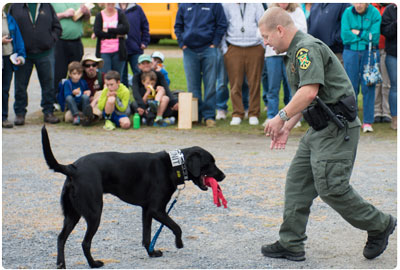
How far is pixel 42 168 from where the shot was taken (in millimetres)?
7672

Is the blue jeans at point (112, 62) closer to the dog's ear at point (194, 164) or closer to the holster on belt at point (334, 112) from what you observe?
the dog's ear at point (194, 164)

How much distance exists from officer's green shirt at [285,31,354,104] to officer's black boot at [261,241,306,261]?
3.65 ft

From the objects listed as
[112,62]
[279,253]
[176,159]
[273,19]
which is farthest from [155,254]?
[112,62]

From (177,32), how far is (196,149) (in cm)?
589

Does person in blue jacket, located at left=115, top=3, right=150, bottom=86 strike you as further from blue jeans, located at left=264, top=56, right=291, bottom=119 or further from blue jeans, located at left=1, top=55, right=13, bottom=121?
blue jeans, located at left=264, top=56, right=291, bottom=119

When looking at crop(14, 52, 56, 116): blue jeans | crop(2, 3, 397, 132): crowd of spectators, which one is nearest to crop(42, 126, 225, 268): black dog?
crop(2, 3, 397, 132): crowd of spectators

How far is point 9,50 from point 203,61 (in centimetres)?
300

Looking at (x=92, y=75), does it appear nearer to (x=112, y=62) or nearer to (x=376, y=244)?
(x=112, y=62)

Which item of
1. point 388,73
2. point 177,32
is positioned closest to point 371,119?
point 388,73

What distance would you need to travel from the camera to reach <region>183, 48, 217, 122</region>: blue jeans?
10367 mm

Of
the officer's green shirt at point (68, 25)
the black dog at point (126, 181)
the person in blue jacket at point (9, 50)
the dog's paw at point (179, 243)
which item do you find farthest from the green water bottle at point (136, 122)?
the dog's paw at point (179, 243)

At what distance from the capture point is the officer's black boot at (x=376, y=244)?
15.1 feet

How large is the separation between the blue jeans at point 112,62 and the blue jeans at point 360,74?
395 cm

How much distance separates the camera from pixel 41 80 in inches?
429
